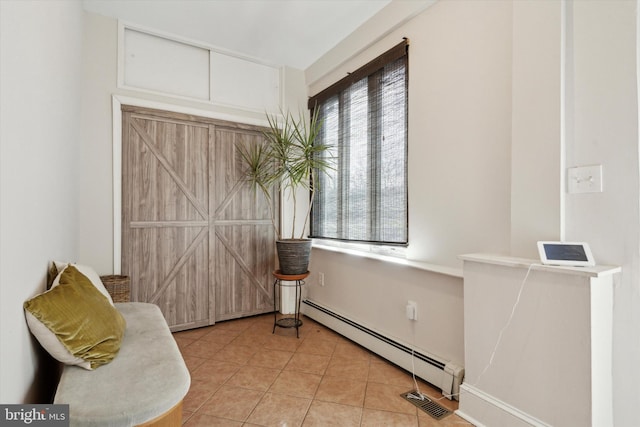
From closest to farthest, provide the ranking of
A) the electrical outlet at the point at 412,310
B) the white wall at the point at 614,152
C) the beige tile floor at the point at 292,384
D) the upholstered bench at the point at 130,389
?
the upholstered bench at the point at 130,389 → the white wall at the point at 614,152 → the beige tile floor at the point at 292,384 → the electrical outlet at the point at 412,310

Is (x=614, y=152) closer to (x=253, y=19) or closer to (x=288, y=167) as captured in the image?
(x=288, y=167)

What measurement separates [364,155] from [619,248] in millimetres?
1908

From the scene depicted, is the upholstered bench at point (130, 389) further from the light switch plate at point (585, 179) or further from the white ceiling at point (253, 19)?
the white ceiling at point (253, 19)

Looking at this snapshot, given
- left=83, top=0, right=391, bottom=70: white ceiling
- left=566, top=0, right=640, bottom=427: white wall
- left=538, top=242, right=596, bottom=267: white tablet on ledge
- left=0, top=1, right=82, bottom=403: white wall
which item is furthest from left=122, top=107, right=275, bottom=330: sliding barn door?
left=566, top=0, right=640, bottom=427: white wall

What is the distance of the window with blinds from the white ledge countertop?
75cm

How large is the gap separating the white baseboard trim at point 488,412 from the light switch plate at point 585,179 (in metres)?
1.13

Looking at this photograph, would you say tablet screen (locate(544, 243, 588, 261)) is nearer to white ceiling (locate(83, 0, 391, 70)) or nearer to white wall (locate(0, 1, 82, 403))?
white wall (locate(0, 1, 82, 403))

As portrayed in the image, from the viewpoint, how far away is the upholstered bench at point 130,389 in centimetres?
110

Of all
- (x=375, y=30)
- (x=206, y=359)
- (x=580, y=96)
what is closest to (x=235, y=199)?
(x=206, y=359)

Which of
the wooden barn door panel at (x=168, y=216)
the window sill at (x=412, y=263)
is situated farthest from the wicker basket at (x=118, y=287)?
the window sill at (x=412, y=263)

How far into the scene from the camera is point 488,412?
5.57ft

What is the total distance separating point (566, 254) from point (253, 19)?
3.04 meters

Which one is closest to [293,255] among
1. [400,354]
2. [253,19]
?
[400,354]

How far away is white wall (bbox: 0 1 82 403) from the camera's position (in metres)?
0.93
